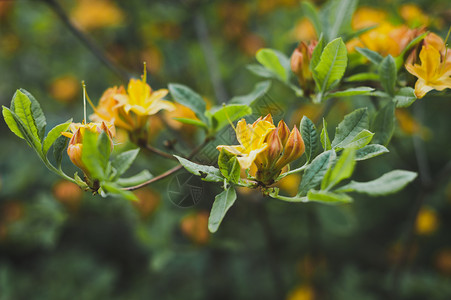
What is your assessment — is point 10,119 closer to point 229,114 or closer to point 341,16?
point 229,114

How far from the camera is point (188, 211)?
80.1 inches

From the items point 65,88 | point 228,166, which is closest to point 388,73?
point 228,166

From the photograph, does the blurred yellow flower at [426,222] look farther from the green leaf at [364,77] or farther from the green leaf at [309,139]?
the green leaf at [309,139]

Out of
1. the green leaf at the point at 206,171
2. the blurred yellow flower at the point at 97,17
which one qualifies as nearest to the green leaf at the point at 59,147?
the green leaf at the point at 206,171

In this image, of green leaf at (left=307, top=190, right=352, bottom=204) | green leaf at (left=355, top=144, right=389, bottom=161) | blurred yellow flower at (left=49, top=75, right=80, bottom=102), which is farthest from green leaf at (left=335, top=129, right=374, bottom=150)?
blurred yellow flower at (left=49, top=75, right=80, bottom=102)

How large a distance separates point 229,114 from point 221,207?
0.28 metres

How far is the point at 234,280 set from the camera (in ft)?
7.27

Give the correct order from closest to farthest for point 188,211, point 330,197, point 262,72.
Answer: point 330,197 → point 262,72 → point 188,211

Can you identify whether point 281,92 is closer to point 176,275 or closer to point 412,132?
point 412,132

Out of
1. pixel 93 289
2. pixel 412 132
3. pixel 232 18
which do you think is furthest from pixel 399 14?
pixel 93 289

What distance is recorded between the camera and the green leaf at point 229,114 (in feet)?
2.74

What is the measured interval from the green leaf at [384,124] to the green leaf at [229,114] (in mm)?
277

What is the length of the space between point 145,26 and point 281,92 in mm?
1074

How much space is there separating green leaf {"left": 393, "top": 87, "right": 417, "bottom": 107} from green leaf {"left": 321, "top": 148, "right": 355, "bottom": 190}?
26 cm
